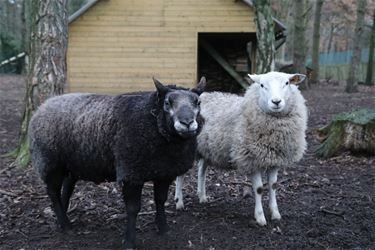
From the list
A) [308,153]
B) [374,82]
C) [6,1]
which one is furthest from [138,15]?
[6,1]

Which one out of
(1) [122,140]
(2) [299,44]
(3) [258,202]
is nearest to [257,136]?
(3) [258,202]

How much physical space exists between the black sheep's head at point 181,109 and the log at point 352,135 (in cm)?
461

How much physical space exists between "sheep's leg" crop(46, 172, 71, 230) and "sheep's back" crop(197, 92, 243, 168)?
185 cm

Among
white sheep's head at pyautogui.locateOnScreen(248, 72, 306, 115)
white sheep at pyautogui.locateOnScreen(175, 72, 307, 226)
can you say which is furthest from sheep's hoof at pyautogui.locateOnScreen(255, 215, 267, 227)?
white sheep's head at pyautogui.locateOnScreen(248, 72, 306, 115)

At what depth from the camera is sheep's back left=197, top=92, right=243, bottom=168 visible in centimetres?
583

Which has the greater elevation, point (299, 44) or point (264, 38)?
point (264, 38)

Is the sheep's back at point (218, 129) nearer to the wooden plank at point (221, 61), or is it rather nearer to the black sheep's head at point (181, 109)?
the black sheep's head at point (181, 109)

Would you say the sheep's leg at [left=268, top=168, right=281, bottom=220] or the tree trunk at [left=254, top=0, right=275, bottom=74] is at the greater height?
the tree trunk at [left=254, top=0, right=275, bottom=74]

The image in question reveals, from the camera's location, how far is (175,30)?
59.7 feet

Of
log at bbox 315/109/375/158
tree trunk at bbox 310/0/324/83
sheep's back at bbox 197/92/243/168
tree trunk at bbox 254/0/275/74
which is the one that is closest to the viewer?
sheep's back at bbox 197/92/243/168

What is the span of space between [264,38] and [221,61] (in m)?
9.61

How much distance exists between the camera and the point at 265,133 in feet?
17.8

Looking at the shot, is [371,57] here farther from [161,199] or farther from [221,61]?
[161,199]

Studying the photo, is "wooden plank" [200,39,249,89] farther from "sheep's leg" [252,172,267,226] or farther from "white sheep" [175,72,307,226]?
"sheep's leg" [252,172,267,226]
